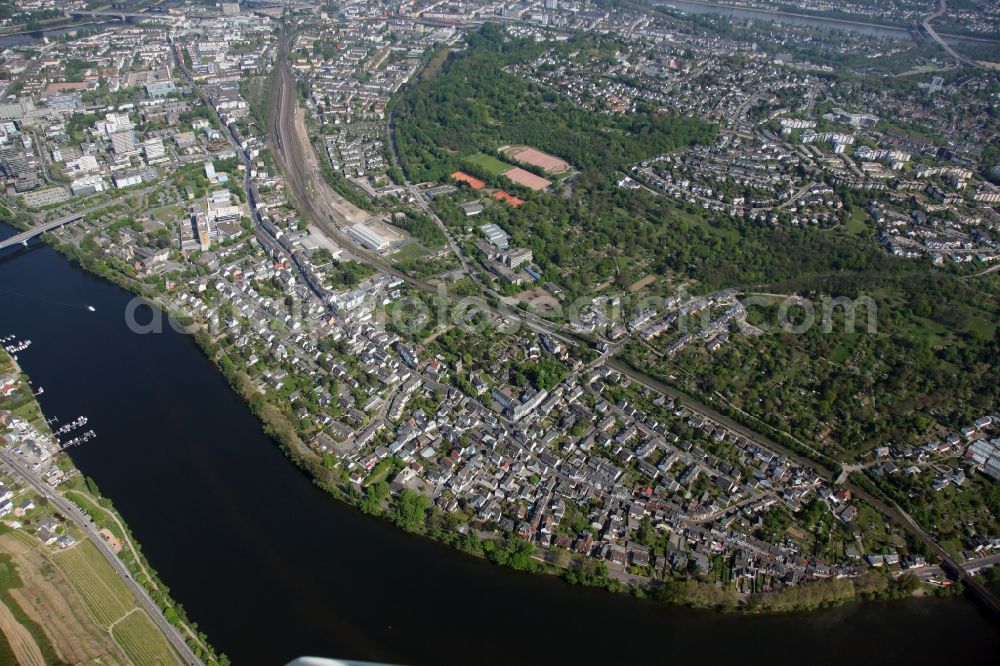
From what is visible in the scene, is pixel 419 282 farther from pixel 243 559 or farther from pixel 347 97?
pixel 347 97

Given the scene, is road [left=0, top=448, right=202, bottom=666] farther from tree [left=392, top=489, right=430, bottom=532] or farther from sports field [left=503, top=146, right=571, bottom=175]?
sports field [left=503, top=146, right=571, bottom=175]

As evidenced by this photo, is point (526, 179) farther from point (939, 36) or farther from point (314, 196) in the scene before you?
point (939, 36)

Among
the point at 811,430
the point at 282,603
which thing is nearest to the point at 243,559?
the point at 282,603

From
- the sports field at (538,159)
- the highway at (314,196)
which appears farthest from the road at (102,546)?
the sports field at (538,159)

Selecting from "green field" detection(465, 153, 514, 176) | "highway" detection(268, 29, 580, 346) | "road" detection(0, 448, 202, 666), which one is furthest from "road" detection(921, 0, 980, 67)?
"road" detection(0, 448, 202, 666)

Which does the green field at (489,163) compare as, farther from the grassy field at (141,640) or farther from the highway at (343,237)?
the grassy field at (141,640)
